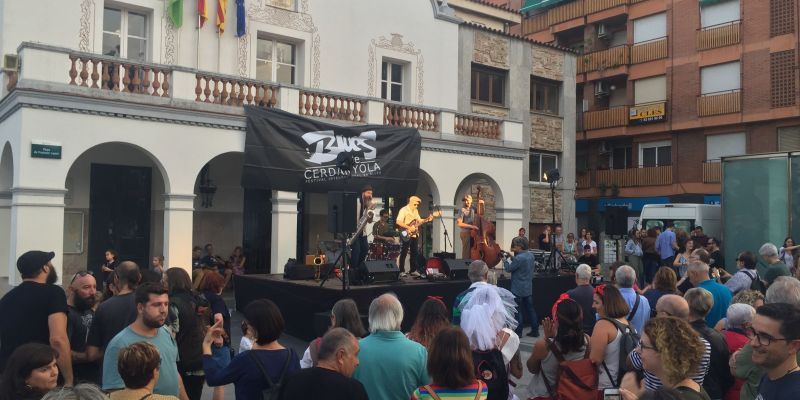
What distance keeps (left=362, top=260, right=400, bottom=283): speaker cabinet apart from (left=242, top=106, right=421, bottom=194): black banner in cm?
277

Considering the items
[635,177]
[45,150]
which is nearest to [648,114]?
[635,177]

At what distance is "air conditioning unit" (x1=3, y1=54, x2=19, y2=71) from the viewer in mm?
13305

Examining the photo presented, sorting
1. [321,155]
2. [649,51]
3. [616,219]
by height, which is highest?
[649,51]

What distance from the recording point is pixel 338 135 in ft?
51.5

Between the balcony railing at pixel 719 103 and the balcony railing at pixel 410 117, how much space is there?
47.6 feet

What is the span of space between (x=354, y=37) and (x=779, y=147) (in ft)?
56.3

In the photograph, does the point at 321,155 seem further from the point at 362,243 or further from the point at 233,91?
the point at 362,243

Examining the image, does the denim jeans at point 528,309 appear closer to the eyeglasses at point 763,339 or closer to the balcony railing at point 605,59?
the eyeglasses at point 763,339

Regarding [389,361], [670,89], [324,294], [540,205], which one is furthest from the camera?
[670,89]

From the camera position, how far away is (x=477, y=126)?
19156 millimetres

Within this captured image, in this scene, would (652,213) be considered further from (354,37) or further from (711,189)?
(354,37)

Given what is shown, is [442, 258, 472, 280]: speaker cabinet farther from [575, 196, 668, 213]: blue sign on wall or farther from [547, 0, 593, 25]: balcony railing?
[547, 0, 593, 25]: balcony railing

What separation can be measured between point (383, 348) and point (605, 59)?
28.2m

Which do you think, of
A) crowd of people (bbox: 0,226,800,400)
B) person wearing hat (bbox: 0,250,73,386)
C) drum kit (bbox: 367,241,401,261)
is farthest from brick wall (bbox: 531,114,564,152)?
person wearing hat (bbox: 0,250,73,386)
